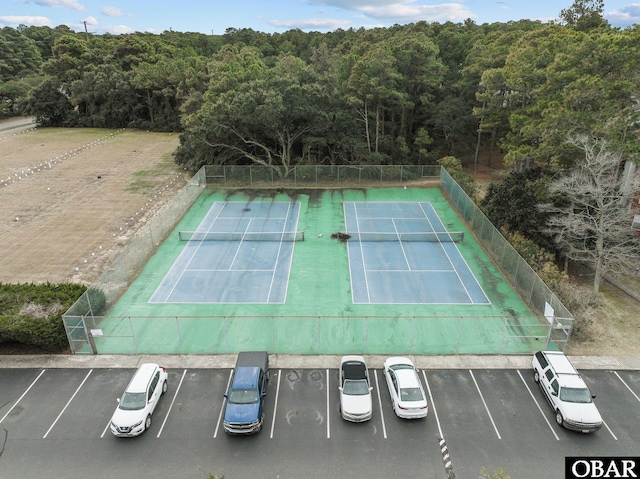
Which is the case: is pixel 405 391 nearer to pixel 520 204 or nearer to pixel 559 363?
pixel 559 363

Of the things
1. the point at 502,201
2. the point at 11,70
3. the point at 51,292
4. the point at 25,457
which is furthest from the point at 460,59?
the point at 11,70

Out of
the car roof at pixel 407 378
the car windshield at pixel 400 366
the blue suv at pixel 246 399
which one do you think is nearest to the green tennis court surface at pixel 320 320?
the car windshield at pixel 400 366

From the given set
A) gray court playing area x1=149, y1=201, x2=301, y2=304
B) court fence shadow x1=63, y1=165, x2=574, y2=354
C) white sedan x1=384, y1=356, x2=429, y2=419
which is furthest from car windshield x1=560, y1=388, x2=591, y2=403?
gray court playing area x1=149, y1=201, x2=301, y2=304

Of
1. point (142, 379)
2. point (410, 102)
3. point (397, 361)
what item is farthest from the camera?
point (410, 102)

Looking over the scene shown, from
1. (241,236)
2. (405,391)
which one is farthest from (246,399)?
(241,236)

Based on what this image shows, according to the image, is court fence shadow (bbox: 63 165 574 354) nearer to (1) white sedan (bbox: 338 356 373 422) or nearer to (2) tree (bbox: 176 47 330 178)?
(1) white sedan (bbox: 338 356 373 422)
